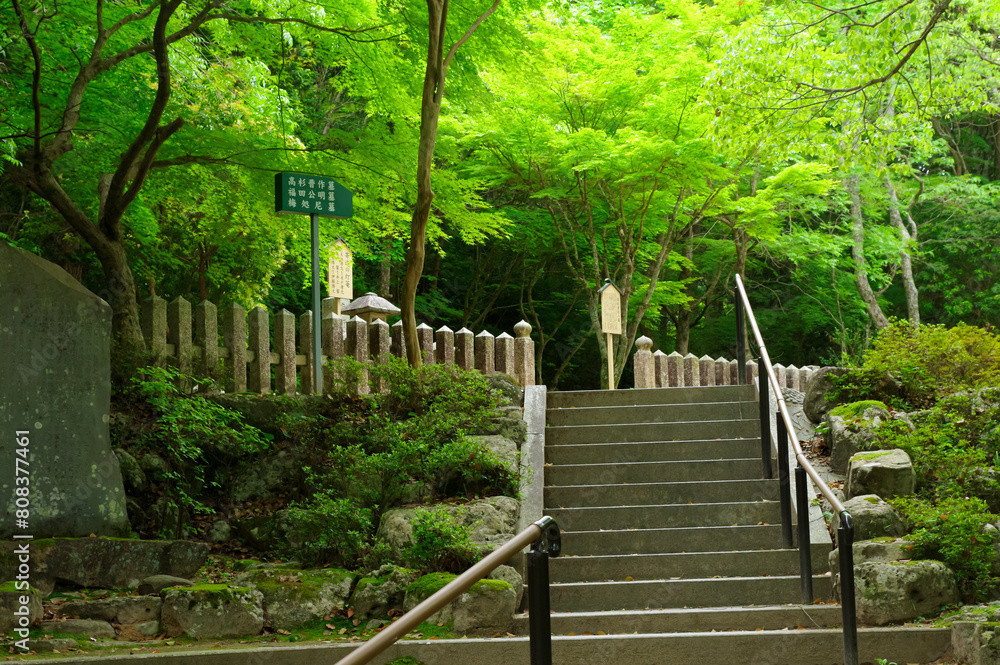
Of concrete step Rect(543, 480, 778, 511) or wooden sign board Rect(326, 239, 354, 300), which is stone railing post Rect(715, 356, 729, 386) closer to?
wooden sign board Rect(326, 239, 354, 300)

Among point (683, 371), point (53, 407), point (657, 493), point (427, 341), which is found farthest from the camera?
point (683, 371)

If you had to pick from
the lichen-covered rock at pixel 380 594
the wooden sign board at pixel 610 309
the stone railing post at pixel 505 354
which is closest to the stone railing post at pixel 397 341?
the stone railing post at pixel 505 354

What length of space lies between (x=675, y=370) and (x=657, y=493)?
22.2ft

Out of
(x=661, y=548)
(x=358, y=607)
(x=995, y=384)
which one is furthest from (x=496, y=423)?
(x=995, y=384)

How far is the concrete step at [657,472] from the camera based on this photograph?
6648mm

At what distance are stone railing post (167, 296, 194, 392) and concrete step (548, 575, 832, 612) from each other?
4.13 meters

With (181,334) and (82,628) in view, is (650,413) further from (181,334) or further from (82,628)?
(82,628)

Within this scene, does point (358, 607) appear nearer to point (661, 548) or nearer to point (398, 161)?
point (661, 548)

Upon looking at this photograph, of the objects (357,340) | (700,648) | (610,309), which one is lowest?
(700,648)

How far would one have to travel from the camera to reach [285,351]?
26.6 ft

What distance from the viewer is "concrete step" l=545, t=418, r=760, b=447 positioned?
7.22m

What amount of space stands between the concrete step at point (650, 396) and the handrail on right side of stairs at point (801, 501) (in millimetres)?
398

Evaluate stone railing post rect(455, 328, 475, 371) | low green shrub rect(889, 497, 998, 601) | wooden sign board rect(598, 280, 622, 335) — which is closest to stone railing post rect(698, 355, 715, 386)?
wooden sign board rect(598, 280, 622, 335)

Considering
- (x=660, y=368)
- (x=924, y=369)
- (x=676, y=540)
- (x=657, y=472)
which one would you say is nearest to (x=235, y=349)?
(x=657, y=472)
